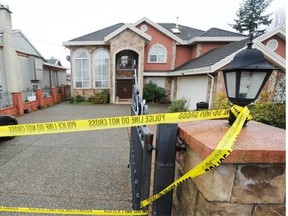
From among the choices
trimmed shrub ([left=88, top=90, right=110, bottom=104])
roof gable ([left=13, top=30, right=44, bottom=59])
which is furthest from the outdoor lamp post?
roof gable ([left=13, top=30, right=44, bottom=59])

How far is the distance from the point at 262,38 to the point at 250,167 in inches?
470

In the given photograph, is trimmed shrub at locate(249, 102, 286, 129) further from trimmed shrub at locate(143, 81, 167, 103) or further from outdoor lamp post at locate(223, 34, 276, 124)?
trimmed shrub at locate(143, 81, 167, 103)

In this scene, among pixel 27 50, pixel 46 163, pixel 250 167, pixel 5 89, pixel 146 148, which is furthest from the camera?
pixel 27 50

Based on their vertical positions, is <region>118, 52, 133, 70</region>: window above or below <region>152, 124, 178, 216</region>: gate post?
above

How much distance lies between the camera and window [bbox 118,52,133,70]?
15680 millimetres

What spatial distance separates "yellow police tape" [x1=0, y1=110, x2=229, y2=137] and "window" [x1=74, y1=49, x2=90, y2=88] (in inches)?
565

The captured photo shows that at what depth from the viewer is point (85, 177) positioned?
3414 millimetres

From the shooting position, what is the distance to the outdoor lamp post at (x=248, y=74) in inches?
43.6

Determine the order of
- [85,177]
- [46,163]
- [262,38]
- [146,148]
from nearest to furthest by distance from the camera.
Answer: [146,148], [85,177], [46,163], [262,38]

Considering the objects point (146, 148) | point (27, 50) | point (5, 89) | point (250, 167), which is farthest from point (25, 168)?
point (27, 50)

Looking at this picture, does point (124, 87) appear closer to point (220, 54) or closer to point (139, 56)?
point (139, 56)

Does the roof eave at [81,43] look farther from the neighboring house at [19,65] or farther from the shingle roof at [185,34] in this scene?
the neighboring house at [19,65]

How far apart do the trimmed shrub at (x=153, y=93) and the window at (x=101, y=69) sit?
3504 mm

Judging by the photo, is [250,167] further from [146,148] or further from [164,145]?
[146,148]
